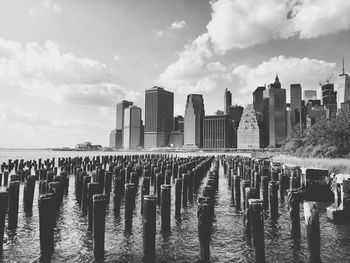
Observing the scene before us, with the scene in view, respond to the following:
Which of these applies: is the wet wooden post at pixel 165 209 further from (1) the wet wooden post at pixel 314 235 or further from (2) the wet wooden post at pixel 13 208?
(2) the wet wooden post at pixel 13 208

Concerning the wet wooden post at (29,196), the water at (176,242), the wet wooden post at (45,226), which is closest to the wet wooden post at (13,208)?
the water at (176,242)

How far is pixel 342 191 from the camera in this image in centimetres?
1095

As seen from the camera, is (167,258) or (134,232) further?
(134,232)

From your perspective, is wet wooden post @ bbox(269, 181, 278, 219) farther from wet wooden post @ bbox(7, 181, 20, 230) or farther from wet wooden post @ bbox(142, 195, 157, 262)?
wet wooden post @ bbox(7, 181, 20, 230)

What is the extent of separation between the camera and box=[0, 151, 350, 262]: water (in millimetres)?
7508

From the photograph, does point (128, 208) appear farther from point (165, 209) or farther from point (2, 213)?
point (2, 213)

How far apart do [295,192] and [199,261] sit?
4.28 m

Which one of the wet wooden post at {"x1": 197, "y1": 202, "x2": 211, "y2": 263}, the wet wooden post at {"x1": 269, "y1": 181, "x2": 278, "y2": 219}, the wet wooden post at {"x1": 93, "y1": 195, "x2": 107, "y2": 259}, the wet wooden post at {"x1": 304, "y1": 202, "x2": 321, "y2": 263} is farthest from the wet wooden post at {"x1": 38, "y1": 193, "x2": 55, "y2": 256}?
the wet wooden post at {"x1": 269, "y1": 181, "x2": 278, "y2": 219}

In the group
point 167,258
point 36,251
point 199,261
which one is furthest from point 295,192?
point 36,251

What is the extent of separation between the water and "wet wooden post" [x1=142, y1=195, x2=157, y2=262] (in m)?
0.26

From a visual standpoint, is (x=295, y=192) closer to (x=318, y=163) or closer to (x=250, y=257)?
(x=250, y=257)

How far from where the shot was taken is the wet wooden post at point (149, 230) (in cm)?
736

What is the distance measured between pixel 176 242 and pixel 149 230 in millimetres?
1647

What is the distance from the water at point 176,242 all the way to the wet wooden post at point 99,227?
28cm
